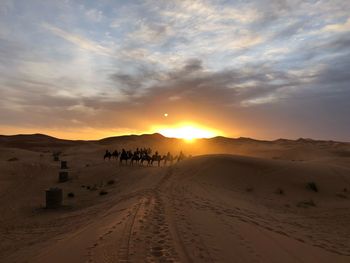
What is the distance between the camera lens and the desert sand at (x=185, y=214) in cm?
809

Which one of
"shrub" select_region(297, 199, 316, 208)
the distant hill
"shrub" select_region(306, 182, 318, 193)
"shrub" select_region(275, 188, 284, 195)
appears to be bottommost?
"shrub" select_region(297, 199, 316, 208)

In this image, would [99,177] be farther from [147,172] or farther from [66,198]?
[66,198]

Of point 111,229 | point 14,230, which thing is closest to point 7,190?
point 14,230

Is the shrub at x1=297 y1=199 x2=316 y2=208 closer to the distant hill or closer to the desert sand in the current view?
the desert sand

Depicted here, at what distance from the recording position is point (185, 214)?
11688 mm

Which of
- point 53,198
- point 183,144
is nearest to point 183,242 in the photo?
point 53,198

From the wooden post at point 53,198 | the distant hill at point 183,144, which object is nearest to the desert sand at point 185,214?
the wooden post at point 53,198

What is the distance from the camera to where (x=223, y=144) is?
323 ft

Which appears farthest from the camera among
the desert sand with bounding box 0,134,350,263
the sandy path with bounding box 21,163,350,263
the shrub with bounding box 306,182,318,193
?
the shrub with bounding box 306,182,318,193

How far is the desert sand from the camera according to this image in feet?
26.6

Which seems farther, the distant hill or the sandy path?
the distant hill

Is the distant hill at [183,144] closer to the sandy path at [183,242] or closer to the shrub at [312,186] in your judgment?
the shrub at [312,186]

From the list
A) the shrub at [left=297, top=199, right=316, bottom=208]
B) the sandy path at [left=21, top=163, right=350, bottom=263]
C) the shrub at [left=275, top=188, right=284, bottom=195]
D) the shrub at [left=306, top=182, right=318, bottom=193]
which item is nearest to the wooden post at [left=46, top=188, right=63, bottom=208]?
the sandy path at [left=21, top=163, right=350, bottom=263]

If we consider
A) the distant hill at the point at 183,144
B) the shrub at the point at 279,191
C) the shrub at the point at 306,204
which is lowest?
the shrub at the point at 306,204
